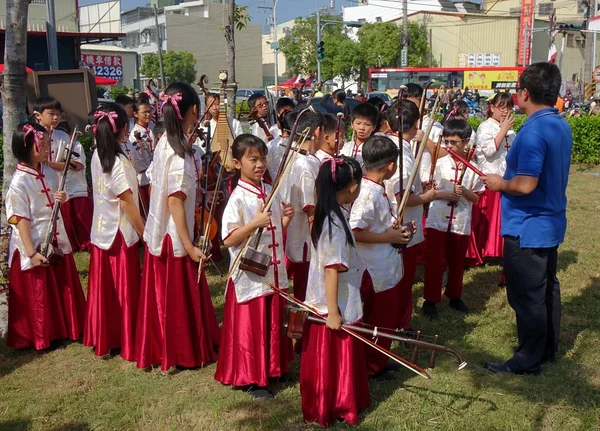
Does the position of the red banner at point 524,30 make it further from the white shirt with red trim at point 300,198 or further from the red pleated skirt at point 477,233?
the white shirt with red trim at point 300,198

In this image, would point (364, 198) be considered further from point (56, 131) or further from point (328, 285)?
point (56, 131)

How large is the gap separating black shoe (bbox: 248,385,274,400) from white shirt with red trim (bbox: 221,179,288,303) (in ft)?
2.09

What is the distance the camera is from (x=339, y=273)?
146 inches

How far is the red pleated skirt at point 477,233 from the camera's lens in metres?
7.15

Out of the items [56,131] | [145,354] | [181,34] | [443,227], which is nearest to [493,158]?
[443,227]

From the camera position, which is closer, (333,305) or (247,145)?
(333,305)

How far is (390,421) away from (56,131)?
5108mm

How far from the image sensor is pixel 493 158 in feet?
22.9

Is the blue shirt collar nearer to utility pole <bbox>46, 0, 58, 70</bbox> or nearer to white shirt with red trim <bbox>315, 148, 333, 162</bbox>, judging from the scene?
white shirt with red trim <bbox>315, 148, 333, 162</bbox>

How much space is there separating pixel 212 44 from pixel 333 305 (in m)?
72.8

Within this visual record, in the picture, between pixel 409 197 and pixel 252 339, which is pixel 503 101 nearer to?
pixel 409 197

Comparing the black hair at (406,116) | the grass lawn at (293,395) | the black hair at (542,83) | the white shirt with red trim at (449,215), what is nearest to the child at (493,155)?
the white shirt with red trim at (449,215)

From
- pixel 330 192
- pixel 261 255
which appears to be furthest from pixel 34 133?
pixel 330 192

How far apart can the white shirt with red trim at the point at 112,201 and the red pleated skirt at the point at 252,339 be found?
1121 mm
